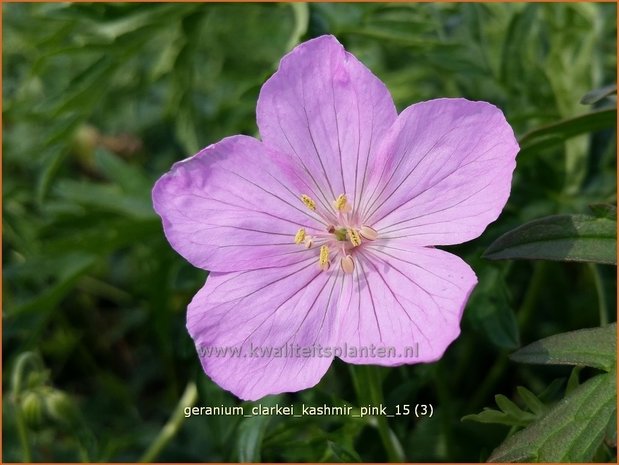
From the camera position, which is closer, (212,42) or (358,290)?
(358,290)

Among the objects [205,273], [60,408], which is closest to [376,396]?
[205,273]

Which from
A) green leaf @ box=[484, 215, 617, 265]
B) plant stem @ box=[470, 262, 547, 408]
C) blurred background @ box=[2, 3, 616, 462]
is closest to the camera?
green leaf @ box=[484, 215, 617, 265]

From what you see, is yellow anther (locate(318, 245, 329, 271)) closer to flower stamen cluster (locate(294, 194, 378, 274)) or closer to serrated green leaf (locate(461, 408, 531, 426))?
flower stamen cluster (locate(294, 194, 378, 274))

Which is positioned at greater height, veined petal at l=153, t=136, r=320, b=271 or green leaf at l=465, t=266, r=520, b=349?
veined petal at l=153, t=136, r=320, b=271

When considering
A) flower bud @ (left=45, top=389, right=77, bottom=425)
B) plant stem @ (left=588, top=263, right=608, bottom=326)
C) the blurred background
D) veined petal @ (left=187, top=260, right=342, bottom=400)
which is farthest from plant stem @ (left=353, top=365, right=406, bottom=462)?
flower bud @ (left=45, top=389, right=77, bottom=425)

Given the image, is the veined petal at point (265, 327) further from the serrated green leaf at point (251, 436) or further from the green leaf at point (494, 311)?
the green leaf at point (494, 311)

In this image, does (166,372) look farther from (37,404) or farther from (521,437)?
(521,437)

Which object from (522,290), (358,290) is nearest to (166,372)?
(522,290)

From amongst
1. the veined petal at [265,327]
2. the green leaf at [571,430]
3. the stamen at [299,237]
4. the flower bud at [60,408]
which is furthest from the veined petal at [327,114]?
the flower bud at [60,408]
